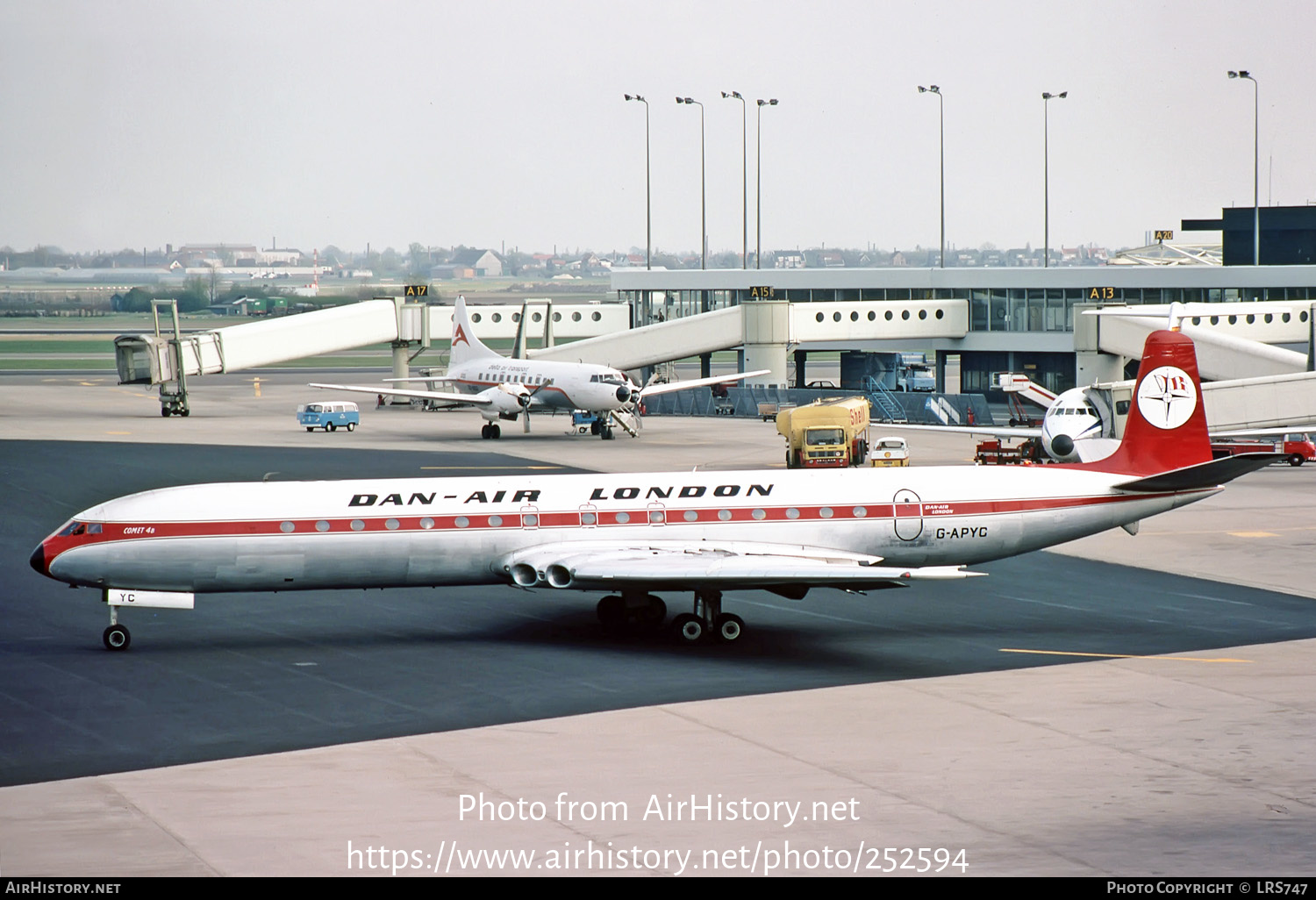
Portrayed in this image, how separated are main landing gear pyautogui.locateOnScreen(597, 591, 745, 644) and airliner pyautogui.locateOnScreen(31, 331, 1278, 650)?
0.14ft

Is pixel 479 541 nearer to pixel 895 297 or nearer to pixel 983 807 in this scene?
pixel 983 807

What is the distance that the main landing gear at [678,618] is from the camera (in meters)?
31.8

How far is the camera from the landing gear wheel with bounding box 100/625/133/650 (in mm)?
31359

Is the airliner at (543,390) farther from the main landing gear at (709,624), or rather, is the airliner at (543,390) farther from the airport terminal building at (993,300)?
the main landing gear at (709,624)

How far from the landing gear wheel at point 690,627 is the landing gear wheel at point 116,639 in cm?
1157

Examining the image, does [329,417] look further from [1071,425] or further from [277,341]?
[1071,425]

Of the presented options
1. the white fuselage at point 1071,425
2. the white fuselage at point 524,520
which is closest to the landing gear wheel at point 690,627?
the white fuselage at point 524,520

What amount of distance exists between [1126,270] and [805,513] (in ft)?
227

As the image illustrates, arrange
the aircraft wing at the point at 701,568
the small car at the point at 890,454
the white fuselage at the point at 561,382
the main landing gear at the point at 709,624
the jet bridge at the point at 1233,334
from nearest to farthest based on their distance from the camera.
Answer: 1. the aircraft wing at the point at 701,568
2. the main landing gear at the point at 709,624
3. the small car at the point at 890,454
4. the jet bridge at the point at 1233,334
5. the white fuselage at the point at 561,382

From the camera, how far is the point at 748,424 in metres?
86.4

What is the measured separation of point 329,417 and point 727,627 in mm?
53572

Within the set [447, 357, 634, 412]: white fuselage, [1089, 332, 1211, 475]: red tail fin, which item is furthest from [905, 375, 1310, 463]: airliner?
[1089, 332, 1211, 475]: red tail fin

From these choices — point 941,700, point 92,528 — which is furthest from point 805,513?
point 92,528

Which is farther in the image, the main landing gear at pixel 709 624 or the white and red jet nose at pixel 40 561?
the main landing gear at pixel 709 624
